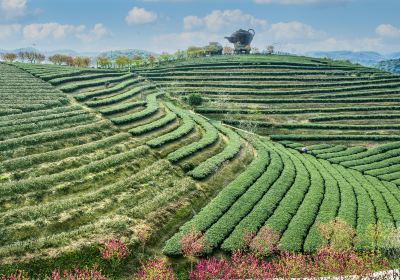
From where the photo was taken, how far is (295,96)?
94938mm

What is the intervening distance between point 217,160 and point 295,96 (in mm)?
53066

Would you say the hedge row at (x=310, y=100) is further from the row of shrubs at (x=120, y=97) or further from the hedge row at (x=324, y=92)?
the row of shrubs at (x=120, y=97)

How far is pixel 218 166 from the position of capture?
155 feet

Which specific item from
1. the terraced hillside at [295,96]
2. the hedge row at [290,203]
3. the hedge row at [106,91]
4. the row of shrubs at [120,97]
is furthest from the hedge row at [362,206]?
the hedge row at [106,91]

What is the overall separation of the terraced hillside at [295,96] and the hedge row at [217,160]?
56.8 feet

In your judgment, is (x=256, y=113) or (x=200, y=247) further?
(x=256, y=113)

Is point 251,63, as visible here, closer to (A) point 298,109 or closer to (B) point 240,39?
(A) point 298,109

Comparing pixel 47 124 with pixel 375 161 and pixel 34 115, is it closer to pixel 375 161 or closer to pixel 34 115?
pixel 34 115

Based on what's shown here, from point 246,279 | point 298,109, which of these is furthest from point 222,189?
point 298,109

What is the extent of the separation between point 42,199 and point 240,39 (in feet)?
486

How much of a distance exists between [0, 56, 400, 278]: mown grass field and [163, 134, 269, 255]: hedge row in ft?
0.42

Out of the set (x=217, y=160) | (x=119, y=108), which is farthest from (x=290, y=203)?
(x=119, y=108)

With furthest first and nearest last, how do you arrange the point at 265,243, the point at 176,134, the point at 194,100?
the point at 194,100, the point at 176,134, the point at 265,243

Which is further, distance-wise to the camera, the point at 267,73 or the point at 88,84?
the point at 267,73
